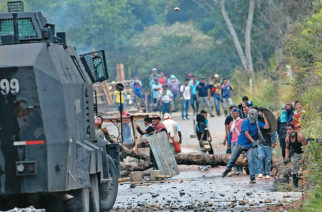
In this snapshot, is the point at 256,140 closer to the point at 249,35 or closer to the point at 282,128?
the point at 282,128

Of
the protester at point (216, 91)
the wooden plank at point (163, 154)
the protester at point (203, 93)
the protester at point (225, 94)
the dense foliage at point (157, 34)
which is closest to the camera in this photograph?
the wooden plank at point (163, 154)

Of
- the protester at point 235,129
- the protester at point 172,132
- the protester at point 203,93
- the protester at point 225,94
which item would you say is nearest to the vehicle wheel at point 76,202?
the protester at point 235,129

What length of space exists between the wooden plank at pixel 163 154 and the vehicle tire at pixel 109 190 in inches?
284

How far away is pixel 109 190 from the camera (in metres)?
15.8

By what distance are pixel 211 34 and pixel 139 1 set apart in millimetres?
10303

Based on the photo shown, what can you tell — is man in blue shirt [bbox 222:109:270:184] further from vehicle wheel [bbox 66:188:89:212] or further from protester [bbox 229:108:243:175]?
vehicle wheel [bbox 66:188:89:212]

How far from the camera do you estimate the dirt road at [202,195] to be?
16.5m

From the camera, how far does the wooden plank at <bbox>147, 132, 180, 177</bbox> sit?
76.2 feet

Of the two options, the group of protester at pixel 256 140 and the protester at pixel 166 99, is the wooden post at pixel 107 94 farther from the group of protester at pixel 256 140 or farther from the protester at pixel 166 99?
the group of protester at pixel 256 140

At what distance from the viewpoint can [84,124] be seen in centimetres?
1311

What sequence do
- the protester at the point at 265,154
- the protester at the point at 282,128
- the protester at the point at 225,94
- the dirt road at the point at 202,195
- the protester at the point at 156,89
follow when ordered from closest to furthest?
the dirt road at the point at 202,195, the protester at the point at 265,154, the protester at the point at 282,128, the protester at the point at 225,94, the protester at the point at 156,89

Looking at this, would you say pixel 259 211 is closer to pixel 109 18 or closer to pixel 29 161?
pixel 29 161

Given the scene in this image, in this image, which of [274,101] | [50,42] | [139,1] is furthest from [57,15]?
[50,42]

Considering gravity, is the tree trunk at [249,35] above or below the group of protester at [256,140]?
above
